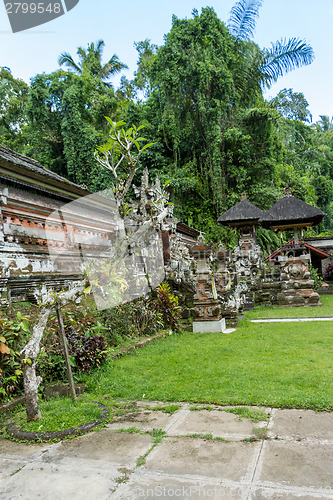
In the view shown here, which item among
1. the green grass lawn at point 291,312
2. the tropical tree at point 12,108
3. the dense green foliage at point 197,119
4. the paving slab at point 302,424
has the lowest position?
the green grass lawn at point 291,312

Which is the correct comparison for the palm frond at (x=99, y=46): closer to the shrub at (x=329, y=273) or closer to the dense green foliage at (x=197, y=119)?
the dense green foliage at (x=197, y=119)

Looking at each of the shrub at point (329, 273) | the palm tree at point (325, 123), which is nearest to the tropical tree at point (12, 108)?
the shrub at point (329, 273)

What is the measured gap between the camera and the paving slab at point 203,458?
2.41 m

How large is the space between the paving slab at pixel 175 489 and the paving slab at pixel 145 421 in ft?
2.81

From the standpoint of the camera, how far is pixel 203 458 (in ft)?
8.54

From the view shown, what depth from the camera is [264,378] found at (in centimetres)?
438

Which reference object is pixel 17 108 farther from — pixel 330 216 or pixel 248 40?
pixel 330 216

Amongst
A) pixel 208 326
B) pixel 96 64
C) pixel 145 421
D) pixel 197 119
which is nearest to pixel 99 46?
pixel 96 64

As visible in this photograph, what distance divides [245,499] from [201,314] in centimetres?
644

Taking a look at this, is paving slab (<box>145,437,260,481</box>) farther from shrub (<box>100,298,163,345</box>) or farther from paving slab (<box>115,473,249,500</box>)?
shrub (<box>100,298,163,345</box>)

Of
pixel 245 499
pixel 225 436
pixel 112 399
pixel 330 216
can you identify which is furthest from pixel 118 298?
pixel 330 216

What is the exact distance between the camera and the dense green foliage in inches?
824

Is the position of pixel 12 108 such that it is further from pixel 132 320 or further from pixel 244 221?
pixel 132 320

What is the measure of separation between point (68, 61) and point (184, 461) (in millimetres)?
28241
